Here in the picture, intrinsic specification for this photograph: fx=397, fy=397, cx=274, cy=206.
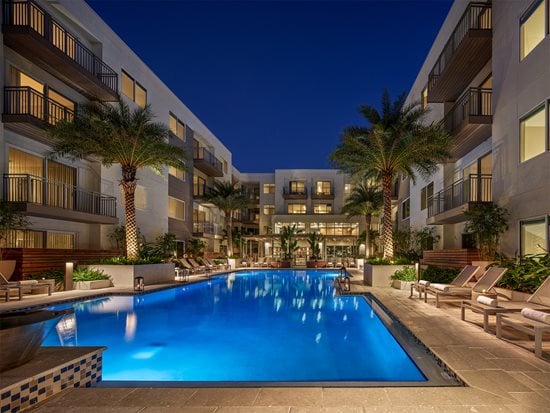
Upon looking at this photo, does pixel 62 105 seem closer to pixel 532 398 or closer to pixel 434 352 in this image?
pixel 434 352

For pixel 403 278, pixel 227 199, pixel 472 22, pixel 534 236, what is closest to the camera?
pixel 534 236

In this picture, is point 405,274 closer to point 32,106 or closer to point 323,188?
point 32,106

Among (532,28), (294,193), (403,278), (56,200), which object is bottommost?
(403,278)

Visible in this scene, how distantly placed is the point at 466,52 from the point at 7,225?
16.9m

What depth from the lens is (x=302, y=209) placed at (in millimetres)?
46312

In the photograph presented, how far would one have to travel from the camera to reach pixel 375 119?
1612cm

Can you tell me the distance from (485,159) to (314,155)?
13422cm

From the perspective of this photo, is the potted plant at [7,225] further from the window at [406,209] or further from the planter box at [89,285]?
the window at [406,209]

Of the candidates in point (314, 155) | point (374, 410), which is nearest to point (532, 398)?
point (374, 410)

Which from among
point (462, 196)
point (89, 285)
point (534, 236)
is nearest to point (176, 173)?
point (89, 285)

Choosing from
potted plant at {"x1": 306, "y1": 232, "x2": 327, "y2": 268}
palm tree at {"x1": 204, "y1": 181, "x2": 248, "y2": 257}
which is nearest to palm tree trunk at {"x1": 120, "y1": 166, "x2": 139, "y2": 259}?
palm tree at {"x1": 204, "y1": 181, "x2": 248, "y2": 257}

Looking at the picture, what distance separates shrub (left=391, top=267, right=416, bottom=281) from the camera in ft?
46.9

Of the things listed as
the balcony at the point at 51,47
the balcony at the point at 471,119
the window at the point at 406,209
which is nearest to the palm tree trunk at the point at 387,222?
the balcony at the point at 471,119

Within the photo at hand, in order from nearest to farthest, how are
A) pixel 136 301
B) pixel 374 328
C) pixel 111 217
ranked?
pixel 374 328, pixel 136 301, pixel 111 217
